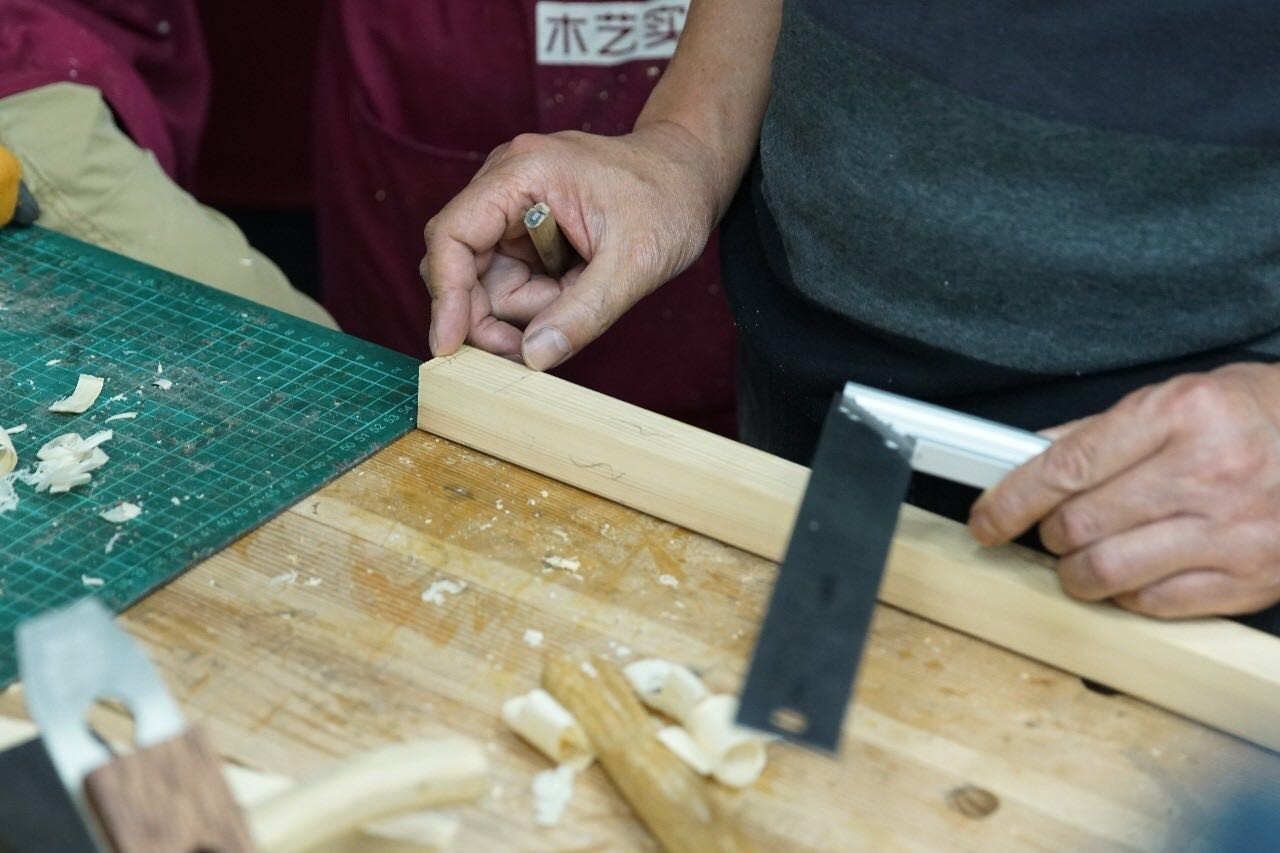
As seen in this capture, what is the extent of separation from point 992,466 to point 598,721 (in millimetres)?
401

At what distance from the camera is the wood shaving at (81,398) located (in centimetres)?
136

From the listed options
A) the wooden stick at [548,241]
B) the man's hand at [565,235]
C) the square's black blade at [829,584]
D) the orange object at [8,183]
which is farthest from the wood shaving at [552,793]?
the orange object at [8,183]

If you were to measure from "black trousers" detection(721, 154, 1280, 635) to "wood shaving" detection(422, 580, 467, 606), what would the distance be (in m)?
0.49

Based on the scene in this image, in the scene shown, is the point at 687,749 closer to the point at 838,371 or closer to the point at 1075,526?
the point at 1075,526

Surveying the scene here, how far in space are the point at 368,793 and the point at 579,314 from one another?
711 mm

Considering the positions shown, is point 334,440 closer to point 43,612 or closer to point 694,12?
point 43,612

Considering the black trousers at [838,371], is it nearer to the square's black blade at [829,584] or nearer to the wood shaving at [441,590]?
the square's black blade at [829,584]

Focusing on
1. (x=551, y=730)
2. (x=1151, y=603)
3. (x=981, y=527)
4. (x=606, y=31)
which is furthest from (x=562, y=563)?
(x=606, y=31)

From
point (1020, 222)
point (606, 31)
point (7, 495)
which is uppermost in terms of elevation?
point (1020, 222)

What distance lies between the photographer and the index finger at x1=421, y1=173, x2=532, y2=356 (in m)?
1.38

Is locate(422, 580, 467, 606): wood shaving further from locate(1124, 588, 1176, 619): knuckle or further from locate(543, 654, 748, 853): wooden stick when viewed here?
locate(1124, 588, 1176, 619): knuckle

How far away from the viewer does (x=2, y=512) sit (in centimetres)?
122

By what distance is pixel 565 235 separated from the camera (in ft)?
4.80

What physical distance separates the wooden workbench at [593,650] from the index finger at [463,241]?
0.71 ft
